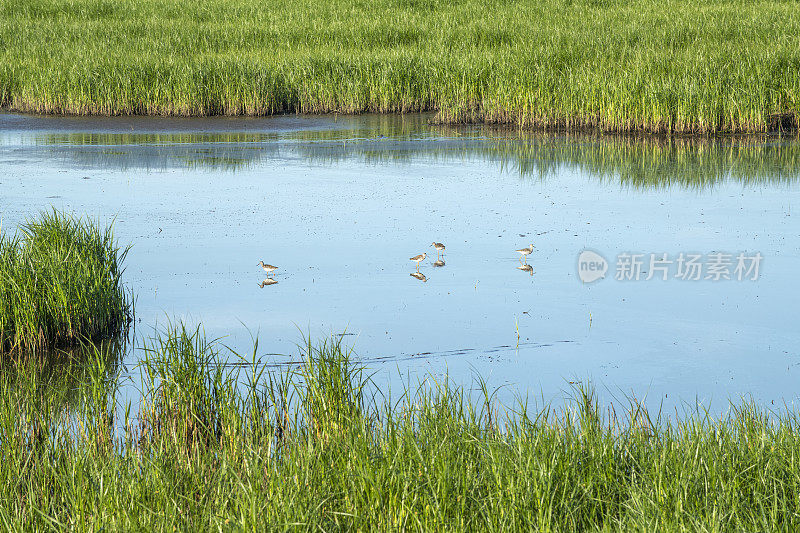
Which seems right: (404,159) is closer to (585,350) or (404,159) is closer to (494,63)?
(494,63)

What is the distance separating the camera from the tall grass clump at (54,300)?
5.61m

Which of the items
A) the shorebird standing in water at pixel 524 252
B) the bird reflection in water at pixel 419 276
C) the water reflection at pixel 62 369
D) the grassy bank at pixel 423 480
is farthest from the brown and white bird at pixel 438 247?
the grassy bank at pixel 423 480

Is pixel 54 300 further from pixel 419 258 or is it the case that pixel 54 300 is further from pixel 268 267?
pixel 419 258

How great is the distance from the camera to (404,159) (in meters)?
12.0

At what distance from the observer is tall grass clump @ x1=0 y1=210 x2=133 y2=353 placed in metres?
5.61

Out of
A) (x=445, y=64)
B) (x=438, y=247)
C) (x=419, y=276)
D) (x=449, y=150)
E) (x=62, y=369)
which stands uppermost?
(x=445, y=64)

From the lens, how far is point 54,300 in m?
5.72

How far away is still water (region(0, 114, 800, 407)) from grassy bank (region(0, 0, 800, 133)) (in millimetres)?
743

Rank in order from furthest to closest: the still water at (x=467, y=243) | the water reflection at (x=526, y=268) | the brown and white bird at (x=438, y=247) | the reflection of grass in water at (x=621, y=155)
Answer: the reflection of grass in water at (x=621, y=155) → the brown and white bird at (x=438, y=247) → the water reflection at (x=526, y=268) → the still water at (x=467, y=243)

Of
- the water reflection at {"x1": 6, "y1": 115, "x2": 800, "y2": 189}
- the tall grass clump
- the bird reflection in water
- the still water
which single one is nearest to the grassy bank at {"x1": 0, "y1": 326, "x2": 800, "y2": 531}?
the still water

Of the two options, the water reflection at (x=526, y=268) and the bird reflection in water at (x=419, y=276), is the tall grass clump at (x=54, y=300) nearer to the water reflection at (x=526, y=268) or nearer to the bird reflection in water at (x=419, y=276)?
the bird reflection in water at (x=419, y=276)

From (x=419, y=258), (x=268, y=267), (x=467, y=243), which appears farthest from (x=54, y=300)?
(x=467, y=243)

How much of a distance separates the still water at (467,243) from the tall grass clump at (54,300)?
0.26m

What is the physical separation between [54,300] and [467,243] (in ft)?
11.0
